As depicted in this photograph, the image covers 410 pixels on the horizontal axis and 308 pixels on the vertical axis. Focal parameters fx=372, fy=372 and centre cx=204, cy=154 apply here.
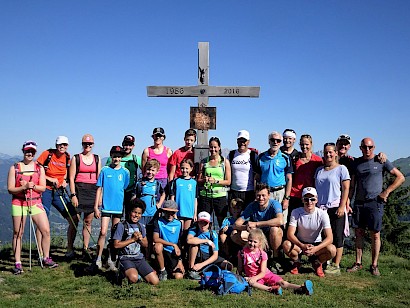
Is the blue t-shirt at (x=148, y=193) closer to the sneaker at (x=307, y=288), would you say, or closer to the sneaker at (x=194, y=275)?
the sneaker at (x=194, y=275)

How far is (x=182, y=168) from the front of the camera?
7.53 m

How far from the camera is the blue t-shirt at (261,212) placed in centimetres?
711

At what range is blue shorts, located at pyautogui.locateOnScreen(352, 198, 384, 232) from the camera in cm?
725

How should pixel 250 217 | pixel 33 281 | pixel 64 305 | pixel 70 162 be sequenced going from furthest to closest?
1. pixel 70 162
2. pixel 250 217
3. pixel 33 281
4. pixel 64 305

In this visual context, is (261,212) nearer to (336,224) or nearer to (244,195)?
(244,195)

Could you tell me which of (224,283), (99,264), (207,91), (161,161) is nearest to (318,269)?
(224,283)

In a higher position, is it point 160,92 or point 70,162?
point 160,92

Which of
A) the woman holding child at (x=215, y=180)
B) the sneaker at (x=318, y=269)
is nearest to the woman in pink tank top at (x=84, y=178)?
the woman holding child at (x=215, y=180)

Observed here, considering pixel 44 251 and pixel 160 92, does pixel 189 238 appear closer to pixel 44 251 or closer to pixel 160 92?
pixel 44 251

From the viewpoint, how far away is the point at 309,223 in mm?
7000

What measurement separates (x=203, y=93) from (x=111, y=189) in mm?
3534

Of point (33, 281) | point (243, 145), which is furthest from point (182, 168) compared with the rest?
point (33, 281)

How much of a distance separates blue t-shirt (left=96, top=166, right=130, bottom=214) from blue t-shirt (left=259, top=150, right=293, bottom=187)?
2908 mm

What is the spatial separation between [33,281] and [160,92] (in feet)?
17.0
